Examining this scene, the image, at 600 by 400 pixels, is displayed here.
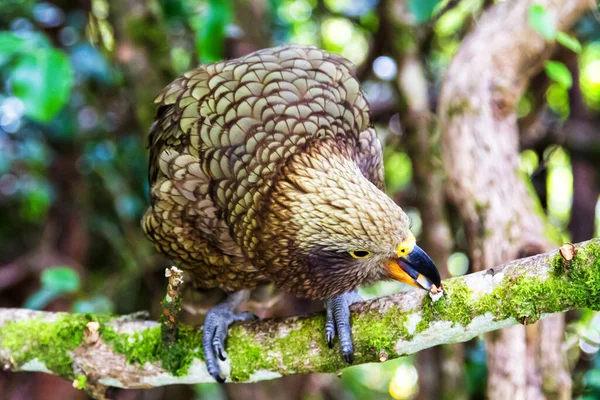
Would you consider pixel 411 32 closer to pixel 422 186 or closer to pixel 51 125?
pixel 422 186

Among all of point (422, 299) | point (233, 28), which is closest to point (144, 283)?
point (233, 28)

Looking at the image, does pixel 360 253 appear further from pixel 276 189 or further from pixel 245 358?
pixel 245 358

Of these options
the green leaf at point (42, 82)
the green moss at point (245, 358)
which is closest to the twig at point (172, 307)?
the green moss at point (245, 358)

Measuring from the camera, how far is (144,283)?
3.64m

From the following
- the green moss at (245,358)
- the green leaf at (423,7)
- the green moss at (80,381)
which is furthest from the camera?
the green leaf at (423,7)

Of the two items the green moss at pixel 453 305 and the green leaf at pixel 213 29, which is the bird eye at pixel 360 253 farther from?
the green leaf at pixel 213 29

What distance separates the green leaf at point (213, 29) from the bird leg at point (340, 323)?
51.3 inches

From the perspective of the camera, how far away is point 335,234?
1.64 m

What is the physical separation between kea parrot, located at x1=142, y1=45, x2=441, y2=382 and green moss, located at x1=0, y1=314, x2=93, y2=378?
377 millimetres

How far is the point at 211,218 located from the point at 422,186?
129 centimetres

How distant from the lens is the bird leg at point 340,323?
169 centimetres

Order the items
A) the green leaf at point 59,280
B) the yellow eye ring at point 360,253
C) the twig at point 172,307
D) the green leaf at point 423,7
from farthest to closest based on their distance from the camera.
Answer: the green leaf at point 59,280
the green leaf at point 423,7
the yellow eye ring at point 360,253
the twig at point 172,307

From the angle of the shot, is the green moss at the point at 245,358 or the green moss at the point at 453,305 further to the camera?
the green moss at the point at 245,358

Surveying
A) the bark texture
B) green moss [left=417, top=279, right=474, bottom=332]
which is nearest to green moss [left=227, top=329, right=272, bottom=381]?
green moss [left=417, top=279, right=474, bottom=332]
